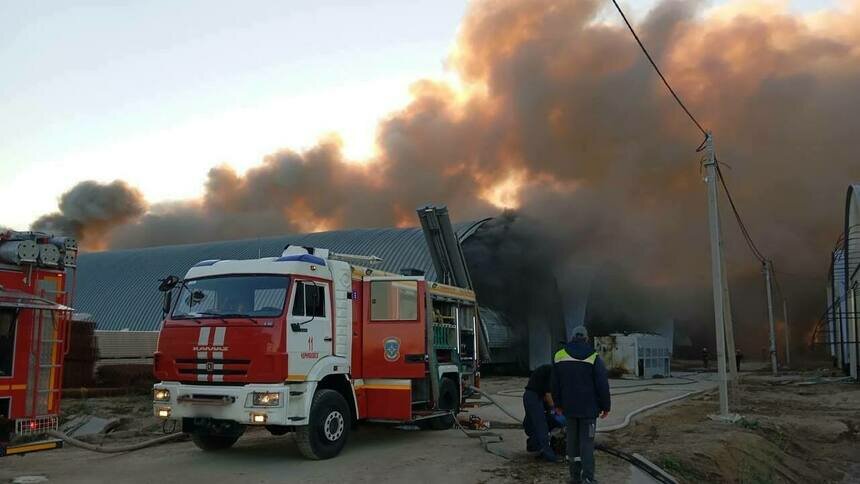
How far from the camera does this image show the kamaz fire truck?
8.84 metres

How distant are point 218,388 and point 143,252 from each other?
125 feet

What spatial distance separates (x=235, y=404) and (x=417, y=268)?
76.5ft

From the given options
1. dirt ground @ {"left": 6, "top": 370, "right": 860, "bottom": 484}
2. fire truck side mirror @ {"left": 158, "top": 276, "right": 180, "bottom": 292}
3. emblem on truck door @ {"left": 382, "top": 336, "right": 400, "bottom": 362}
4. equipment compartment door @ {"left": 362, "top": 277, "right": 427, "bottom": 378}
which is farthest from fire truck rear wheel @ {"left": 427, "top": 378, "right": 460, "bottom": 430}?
fire truck side mirror @ {"left": 158, "top": 276, "right": 180, "bottom": 292}

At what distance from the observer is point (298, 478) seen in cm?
831

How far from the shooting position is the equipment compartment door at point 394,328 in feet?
35.2

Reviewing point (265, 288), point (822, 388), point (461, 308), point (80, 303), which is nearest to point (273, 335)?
point (265, 288)

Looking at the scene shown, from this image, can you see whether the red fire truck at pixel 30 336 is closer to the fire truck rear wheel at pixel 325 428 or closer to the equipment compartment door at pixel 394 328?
the fire truck rear wheel at pixel 325 428

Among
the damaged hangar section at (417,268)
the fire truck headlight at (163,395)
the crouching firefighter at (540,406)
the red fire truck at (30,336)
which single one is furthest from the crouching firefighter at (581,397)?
the damaged hangar section at (417,268)

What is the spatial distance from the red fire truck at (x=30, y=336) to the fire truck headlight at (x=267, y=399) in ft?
7.72

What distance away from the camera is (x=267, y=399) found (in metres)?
8.73

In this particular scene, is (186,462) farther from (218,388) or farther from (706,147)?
(706,147)

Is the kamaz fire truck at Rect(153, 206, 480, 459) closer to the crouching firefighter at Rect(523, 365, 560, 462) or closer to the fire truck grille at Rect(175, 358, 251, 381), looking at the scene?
the fire truck grille at Rect(175, 358, 251, 381)

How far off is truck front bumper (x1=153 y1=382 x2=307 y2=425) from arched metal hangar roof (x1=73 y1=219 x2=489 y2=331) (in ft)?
74.1

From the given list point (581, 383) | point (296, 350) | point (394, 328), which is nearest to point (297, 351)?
point (296, 350)
